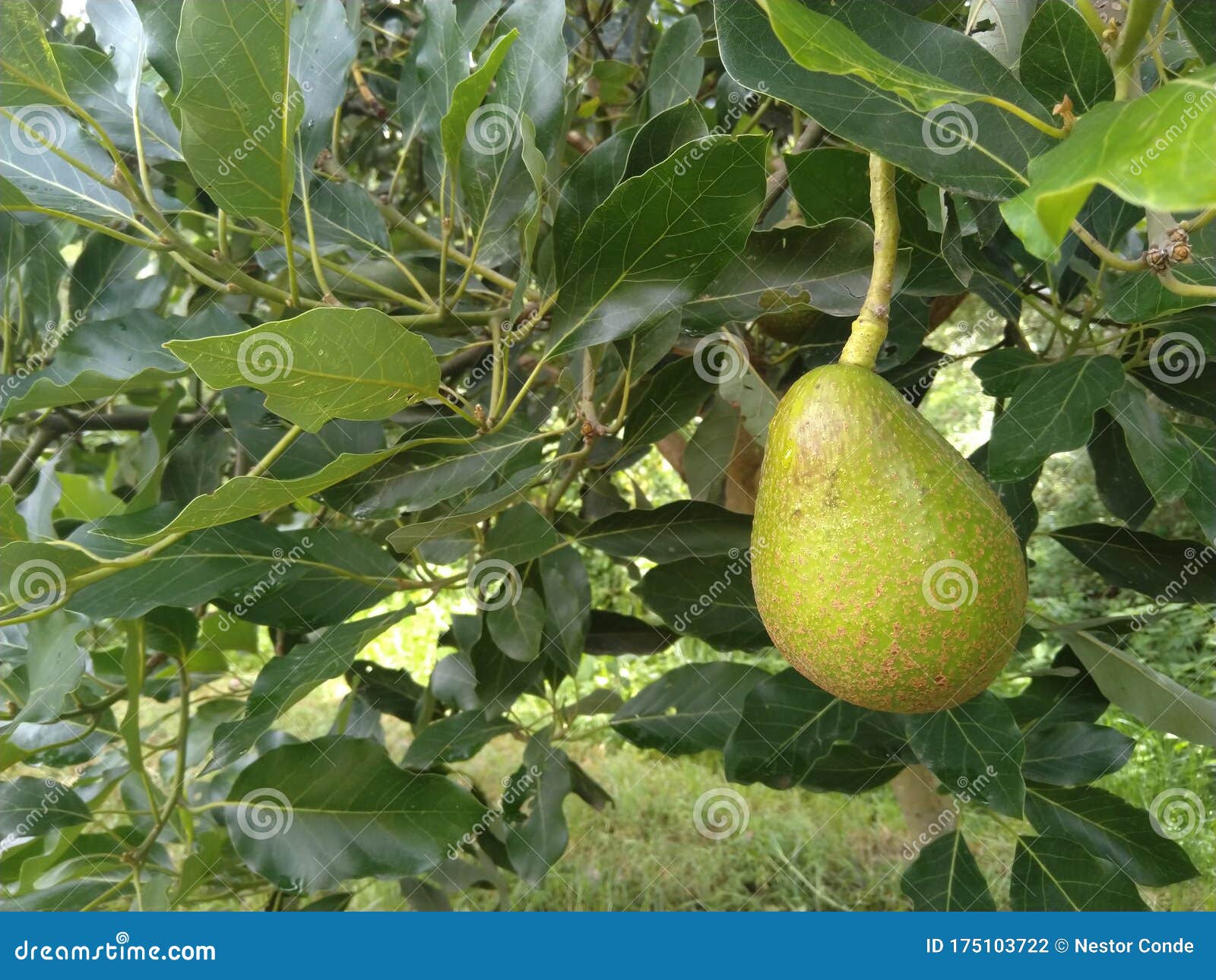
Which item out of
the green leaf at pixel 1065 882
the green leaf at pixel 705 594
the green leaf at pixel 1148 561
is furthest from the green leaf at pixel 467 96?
the green leaf at pixel 1065 882

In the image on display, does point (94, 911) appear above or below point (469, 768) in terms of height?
above

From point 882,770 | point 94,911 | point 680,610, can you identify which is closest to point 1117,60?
point 680,610

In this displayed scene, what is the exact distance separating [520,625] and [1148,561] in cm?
51

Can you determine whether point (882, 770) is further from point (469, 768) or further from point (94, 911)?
Result: point (469, 768)

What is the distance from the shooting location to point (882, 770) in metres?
0.85

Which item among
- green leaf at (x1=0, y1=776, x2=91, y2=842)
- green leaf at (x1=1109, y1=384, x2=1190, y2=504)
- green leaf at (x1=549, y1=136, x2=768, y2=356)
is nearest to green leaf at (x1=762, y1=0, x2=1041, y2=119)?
green leaf at (x1=549, y1=136, x2=768, y2=356)

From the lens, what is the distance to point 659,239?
1.67 ft

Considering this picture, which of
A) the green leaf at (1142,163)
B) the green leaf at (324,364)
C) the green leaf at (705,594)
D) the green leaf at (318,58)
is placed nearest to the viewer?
the green leaf at (1142,163)

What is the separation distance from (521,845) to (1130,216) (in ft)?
2.40

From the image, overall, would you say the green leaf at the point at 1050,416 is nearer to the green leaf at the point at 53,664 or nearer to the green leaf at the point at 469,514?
→ the green leaf at the point at 469,514

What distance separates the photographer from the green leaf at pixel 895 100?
432 millimetres

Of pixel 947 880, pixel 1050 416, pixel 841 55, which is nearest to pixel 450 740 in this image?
pixel 947 880

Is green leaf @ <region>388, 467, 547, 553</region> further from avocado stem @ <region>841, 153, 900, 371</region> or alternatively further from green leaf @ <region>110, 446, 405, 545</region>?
avocado stem @ <region>841, 153, 900, 371</region>

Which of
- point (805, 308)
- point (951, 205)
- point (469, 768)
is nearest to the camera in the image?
point (951, 205)
